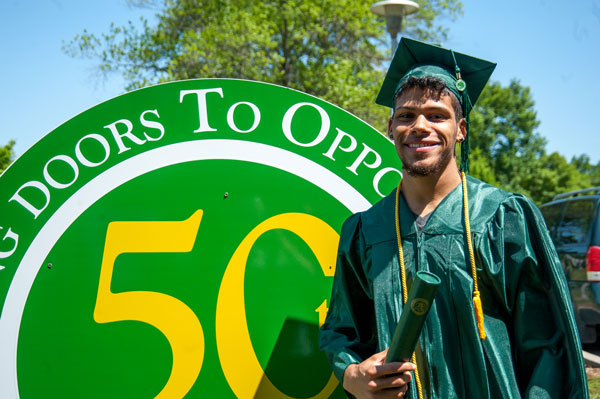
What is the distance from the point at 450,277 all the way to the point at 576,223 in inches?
239

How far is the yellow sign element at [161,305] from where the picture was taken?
2.56 meters

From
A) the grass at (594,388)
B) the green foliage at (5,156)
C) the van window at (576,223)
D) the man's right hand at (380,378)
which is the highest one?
the green foliage at (5,156)

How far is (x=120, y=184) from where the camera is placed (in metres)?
2.59

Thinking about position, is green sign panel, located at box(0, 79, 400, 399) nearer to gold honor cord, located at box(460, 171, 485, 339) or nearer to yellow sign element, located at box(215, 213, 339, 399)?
yellow sign element, located at box(215, 213, 339, 399)

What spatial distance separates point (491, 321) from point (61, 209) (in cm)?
162

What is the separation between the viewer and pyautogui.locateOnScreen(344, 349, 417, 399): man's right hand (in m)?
1.82

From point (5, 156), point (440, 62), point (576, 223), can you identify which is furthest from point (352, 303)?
point (576, 223)

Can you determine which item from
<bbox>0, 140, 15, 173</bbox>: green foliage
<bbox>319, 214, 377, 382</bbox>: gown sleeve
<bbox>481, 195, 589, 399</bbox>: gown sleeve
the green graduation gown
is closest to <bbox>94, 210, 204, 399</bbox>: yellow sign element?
<bbox>319, 214, 377, 382</bbox>: gown sleeve

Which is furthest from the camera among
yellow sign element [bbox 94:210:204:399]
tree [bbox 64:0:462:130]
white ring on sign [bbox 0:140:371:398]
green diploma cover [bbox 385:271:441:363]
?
tree [bbox 64:0:462:130]

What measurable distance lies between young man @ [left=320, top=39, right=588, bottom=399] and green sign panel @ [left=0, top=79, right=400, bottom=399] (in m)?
0.50

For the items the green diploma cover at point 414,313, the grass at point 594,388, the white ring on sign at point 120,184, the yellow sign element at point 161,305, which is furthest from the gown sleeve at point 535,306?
the grass at point 594,388

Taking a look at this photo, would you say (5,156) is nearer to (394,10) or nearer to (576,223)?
(394,10)

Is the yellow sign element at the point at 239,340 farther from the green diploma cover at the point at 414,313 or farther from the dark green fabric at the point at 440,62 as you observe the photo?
the green diploma cover at the point at 414,313

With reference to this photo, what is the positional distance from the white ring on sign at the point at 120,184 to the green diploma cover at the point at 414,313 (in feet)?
3.63
